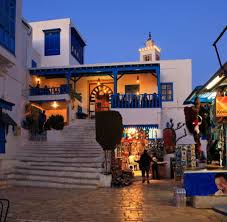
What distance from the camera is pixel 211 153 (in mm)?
10391

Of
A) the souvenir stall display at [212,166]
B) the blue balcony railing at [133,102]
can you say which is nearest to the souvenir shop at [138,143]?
the blue balcony railing at [133,102]

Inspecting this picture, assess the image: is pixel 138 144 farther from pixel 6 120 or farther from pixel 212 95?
pixel 212 95

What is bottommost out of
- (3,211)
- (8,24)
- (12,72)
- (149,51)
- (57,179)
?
(3,211)

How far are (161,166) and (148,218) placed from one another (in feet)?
38.2

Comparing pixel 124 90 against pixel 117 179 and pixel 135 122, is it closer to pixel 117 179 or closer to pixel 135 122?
pixel 135 122

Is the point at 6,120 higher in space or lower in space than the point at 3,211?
higher

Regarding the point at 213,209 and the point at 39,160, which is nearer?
the point at 213,209

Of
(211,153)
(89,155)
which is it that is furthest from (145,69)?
(211,153)

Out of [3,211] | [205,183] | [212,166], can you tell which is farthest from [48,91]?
[205,183]

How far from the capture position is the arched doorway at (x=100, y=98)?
89.5 ft

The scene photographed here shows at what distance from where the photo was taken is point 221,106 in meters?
9.09

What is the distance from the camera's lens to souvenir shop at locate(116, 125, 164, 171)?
70.0 feet

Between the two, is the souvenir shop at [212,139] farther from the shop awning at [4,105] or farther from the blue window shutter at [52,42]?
the blue window shutter at [52,42]

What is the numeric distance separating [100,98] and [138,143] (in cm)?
686
